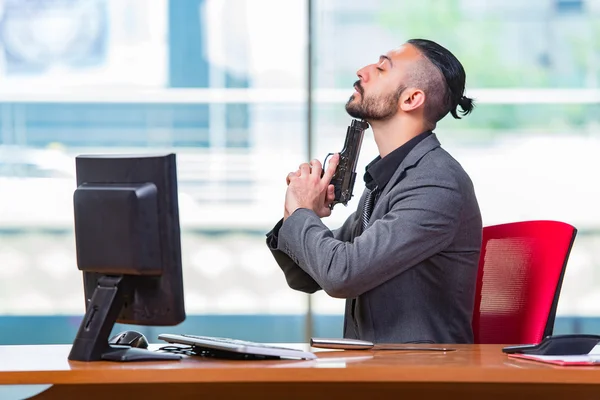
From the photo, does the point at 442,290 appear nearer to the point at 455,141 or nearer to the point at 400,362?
the point at 400,362

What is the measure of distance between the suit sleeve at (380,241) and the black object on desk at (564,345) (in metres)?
0.42

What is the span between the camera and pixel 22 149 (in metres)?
4.69

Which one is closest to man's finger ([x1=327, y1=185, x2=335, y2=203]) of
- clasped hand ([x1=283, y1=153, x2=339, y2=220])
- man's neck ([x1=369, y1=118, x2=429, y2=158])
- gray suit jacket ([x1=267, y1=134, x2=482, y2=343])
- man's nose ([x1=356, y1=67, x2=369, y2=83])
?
clasped hand ([x1=283, y1=153, x2=339, y2=220])

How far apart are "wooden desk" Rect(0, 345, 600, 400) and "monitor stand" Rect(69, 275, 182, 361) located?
0.12 ft

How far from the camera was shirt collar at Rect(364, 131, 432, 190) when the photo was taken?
2.43m

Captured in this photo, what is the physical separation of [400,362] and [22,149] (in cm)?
342

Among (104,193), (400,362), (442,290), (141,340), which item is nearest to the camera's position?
(400,362)

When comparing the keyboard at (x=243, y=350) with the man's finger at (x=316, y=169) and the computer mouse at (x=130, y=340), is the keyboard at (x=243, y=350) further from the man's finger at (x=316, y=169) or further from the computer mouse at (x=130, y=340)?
the man's finger at (x=316, y=169)

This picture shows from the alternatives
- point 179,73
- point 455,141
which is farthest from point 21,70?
point 455,141

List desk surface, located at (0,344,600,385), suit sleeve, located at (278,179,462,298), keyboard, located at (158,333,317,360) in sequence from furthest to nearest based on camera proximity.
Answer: suit sleeve, located at (278,179,462,298)
keyboard, located at (158,333,317,360)
desk surface, located at (0,344,600,385)

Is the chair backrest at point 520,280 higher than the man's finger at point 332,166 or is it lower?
lower

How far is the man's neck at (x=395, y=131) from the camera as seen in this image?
2459mm

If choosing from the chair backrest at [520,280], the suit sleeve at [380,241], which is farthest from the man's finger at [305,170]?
the chair backrest at [520,280]

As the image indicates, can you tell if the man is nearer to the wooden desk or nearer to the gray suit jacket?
the gray suit jacket
